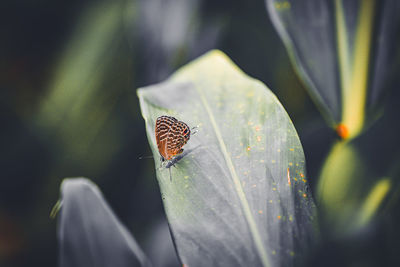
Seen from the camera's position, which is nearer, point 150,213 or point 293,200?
point 293,200

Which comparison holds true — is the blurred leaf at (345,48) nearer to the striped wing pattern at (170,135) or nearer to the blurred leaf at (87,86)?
the striped wing pattern at (170,135)

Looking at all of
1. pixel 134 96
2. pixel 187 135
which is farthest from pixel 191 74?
pixel 134 96

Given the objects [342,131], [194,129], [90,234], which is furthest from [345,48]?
[90,234]

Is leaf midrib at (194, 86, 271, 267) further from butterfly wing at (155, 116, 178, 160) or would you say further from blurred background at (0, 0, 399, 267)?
blurred background at (0, 0, 399, 267)

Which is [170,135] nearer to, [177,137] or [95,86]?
[177,137]

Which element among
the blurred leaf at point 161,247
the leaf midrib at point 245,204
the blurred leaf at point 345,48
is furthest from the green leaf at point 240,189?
the blurred leaf at point 161,247

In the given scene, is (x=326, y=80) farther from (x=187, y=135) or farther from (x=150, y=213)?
(x=150, y=213)

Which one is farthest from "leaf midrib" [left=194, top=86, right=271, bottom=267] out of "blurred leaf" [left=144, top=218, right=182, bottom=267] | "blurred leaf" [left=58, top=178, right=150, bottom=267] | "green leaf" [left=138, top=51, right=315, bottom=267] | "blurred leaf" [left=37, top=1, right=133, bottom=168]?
"blurred leaf" [left=37, top=1, right=133, bottom=168]
